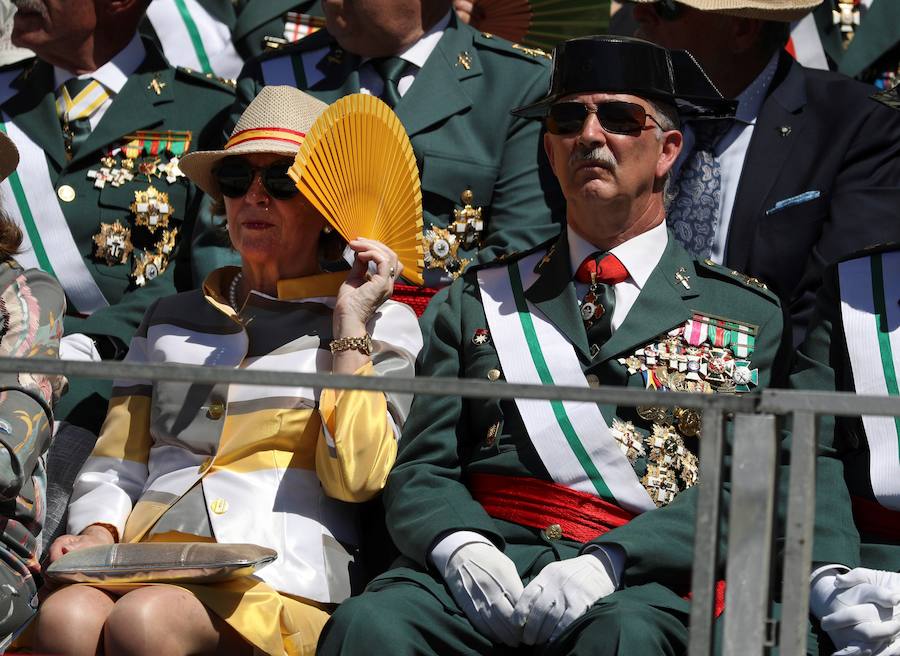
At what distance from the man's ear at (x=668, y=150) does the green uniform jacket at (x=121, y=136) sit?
5.67 ft

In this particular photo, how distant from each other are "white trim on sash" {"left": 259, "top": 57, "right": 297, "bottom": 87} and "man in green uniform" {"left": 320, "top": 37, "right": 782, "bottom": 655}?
1.27 meters

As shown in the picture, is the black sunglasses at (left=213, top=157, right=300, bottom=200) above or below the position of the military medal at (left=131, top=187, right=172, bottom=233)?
below

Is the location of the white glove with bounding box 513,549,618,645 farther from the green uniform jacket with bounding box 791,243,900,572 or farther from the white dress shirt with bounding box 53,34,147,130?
the white dress shirt with bounding box 53,34,147,130

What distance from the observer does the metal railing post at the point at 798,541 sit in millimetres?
2805

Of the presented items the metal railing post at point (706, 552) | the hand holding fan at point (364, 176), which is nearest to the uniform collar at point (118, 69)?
the hand holding fan at point (364, 176)

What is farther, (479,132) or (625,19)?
(625,19)

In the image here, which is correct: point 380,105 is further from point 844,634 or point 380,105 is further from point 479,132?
point 844,634

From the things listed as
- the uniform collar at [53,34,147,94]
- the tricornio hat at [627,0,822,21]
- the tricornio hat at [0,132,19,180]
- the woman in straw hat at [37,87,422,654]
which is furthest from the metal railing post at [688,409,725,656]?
the uniform collar at [53,34,147,94]

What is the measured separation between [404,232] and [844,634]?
1651 millimetres

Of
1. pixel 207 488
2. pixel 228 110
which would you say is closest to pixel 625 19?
pixel 228 110

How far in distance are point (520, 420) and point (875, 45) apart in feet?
8.61

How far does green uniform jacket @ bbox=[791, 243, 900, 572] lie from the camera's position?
4055 millimetres

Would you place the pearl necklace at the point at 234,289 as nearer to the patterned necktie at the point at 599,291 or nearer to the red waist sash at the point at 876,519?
the patterned necktie at the point at 599,291

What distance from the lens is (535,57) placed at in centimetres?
580
